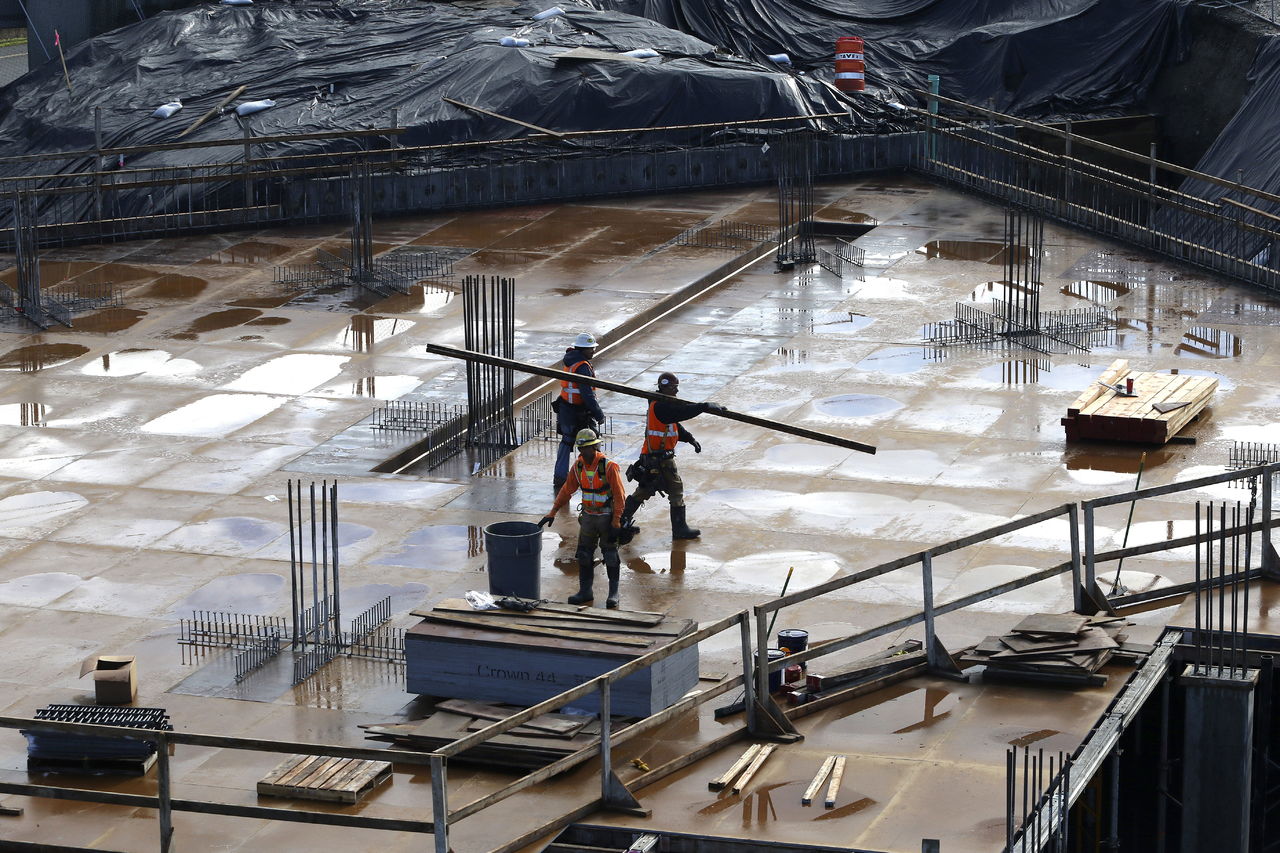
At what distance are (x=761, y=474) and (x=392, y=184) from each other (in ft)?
49.8

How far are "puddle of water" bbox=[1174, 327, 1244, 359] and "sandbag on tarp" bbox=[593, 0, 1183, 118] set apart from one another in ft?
53.3

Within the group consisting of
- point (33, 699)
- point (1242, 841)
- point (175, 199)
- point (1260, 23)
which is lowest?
point (1242, 841)

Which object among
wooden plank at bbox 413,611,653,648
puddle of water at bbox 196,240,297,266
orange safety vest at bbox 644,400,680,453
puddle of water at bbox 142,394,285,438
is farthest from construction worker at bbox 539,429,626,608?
puddle of water at bbox 196,240,297,266

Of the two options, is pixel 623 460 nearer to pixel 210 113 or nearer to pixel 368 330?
pixel 368 330

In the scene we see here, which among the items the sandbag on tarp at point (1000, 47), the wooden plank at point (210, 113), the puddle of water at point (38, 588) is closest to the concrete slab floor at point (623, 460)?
the puddle of water at point (38, 588)

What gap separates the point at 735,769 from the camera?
13656mm

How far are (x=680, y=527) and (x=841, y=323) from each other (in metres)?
9.43

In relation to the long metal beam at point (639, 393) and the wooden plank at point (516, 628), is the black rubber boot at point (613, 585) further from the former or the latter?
the wooden plank at point (516, 628)

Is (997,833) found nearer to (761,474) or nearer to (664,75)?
(761,474)

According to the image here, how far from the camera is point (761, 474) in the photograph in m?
21.8

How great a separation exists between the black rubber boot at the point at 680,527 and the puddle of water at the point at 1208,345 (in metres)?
9.66

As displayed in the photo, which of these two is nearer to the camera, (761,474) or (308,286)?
(761,474)

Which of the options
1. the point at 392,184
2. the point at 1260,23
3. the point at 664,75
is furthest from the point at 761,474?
the point at 1260,23

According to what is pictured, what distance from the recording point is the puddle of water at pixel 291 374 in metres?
25.4
